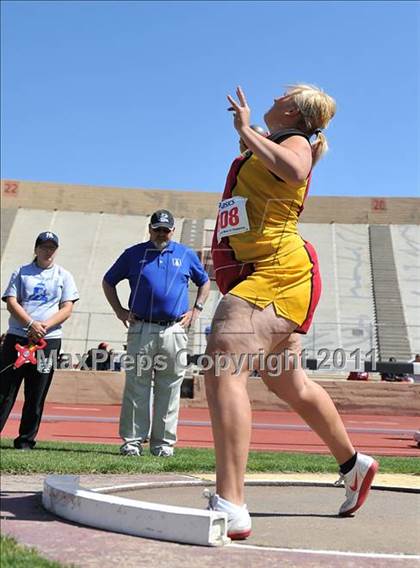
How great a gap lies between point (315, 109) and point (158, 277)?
120 inches

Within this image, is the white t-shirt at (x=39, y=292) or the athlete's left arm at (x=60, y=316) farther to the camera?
the white t-shirt at (x=39, y=292)

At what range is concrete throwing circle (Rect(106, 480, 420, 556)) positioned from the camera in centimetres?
267

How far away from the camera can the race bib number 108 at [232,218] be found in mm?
3025

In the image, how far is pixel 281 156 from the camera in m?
2.90

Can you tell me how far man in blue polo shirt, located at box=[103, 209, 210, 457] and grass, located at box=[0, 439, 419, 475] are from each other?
303mm

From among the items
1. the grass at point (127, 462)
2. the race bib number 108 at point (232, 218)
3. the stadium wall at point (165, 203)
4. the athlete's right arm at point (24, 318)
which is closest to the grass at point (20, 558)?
the race bib number 108 at point (232, 218)

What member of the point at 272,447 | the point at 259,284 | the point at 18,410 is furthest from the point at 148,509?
the point at 18,410

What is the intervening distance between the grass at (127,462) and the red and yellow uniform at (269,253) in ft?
6.21

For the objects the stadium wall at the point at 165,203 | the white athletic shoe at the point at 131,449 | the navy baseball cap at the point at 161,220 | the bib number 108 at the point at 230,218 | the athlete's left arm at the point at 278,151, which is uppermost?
the stadium wall at the point at 165,203

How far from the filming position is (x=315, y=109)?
3.21 metres

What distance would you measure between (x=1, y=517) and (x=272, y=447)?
560 cm

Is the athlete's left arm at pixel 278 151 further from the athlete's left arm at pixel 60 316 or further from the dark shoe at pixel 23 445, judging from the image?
the dark shoe at pixel 23 445

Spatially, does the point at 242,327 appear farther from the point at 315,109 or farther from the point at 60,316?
the point at 60,316

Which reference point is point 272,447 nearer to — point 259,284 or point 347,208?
point 259,284
